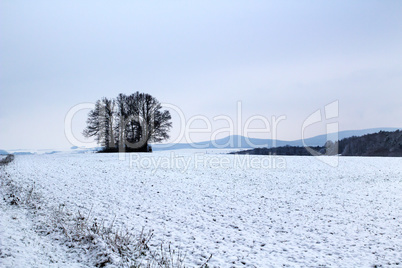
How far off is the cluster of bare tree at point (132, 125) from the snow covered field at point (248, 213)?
23969 mm

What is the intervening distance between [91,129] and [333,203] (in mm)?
40991

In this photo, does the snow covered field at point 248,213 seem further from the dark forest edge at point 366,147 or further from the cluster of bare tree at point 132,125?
the dark forest edge at point 366,147

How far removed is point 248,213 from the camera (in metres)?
11.3

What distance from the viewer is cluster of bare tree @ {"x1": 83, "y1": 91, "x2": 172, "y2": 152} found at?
44000 millimetres

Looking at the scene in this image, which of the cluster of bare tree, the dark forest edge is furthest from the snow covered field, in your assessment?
the dark forest edge

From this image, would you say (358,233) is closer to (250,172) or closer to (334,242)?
(334,242)

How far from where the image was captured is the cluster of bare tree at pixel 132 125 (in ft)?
144

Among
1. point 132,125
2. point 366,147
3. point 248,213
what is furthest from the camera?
point 366,147

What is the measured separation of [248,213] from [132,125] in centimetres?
3626

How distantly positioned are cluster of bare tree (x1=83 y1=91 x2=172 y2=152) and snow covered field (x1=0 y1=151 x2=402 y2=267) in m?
24.0

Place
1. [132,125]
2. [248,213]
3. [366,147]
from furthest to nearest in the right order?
[366,147], [132,125], [248,213]

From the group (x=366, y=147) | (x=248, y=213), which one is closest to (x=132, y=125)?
(x=248, y=213)

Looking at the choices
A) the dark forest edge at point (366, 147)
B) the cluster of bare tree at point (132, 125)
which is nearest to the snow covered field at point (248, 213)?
the cluster of bare tree at point (132, 125)

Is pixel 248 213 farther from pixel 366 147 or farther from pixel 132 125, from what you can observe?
pixel 366 147
